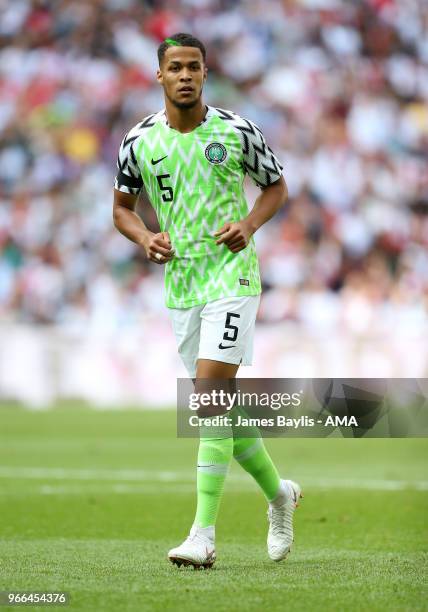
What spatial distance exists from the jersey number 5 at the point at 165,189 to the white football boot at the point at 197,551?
1642 millimetres

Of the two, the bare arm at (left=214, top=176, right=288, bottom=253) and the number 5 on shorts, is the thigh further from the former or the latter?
the bare arm at (left=214, top=176, right=288, bottom=253)

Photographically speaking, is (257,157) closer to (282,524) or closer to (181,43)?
(181,43)

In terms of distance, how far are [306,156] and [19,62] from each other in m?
5.78

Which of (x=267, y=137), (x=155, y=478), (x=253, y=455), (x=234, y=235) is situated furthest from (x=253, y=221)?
(x=267, y=137)

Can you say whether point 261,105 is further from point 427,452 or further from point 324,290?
point 427,452

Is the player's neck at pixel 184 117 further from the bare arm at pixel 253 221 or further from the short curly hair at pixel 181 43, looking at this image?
the bare arm at pixel 253 221

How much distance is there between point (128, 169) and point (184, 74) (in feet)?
2.01

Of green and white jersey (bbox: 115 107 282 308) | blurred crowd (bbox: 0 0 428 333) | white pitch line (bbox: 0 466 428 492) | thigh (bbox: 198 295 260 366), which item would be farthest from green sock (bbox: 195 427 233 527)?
blurred crowd (bbox: 0 0 428 333)

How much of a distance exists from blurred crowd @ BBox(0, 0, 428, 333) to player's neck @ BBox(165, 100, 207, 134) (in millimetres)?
11939

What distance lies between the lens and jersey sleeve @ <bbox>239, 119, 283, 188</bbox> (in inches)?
244

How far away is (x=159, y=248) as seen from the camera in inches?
236

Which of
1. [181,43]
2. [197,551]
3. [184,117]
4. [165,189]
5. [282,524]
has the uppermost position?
[181,43]

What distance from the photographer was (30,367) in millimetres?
18516

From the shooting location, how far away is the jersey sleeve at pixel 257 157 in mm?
6195
